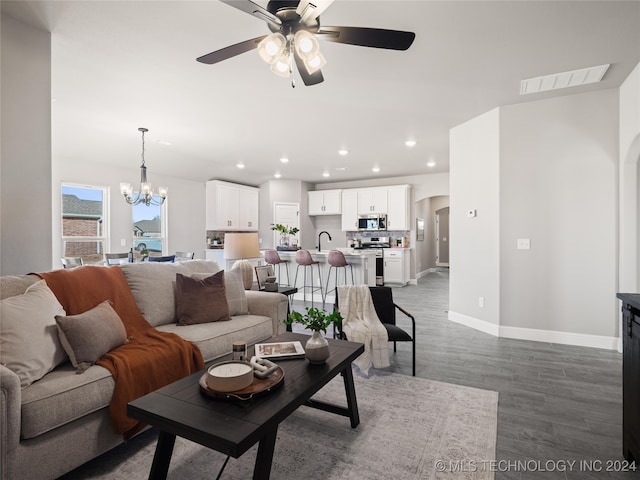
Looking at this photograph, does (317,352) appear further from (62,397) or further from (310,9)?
(310,9)

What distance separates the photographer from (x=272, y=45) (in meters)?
1.87

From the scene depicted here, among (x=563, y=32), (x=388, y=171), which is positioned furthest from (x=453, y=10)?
(x=388, y=171)

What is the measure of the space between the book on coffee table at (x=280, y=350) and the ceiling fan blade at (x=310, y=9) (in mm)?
1888

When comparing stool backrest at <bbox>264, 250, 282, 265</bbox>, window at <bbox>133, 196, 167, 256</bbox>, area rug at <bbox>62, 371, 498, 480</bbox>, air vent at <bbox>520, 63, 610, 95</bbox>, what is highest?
air vent at <bbox>520, 63, 610, 95</bbox>

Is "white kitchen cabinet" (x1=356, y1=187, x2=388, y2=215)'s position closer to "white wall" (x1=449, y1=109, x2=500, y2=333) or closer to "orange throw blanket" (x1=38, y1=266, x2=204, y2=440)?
"white wall" (x1=449, y1=109, x2=500, y2=333)

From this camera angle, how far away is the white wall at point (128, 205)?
583 centimetres

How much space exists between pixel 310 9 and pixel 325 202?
756 centimetres

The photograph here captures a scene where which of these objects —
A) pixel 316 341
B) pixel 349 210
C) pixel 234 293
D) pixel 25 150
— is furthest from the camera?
pixel 349 210

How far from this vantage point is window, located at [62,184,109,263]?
5.94 metres

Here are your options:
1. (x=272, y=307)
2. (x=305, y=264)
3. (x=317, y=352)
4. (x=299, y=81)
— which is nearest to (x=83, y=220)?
(x=305, y=264)

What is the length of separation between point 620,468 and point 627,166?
300cm

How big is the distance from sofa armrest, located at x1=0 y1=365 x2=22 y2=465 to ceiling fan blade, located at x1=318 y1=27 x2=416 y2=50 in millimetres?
2257

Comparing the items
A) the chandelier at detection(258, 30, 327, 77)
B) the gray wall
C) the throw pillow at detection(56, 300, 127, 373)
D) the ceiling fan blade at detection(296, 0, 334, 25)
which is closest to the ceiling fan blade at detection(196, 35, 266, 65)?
the chandelier at detection(258, 30, 327, 77)

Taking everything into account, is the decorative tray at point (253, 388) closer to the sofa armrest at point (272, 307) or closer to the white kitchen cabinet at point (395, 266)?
the sofa armrest at point (272, 307)
